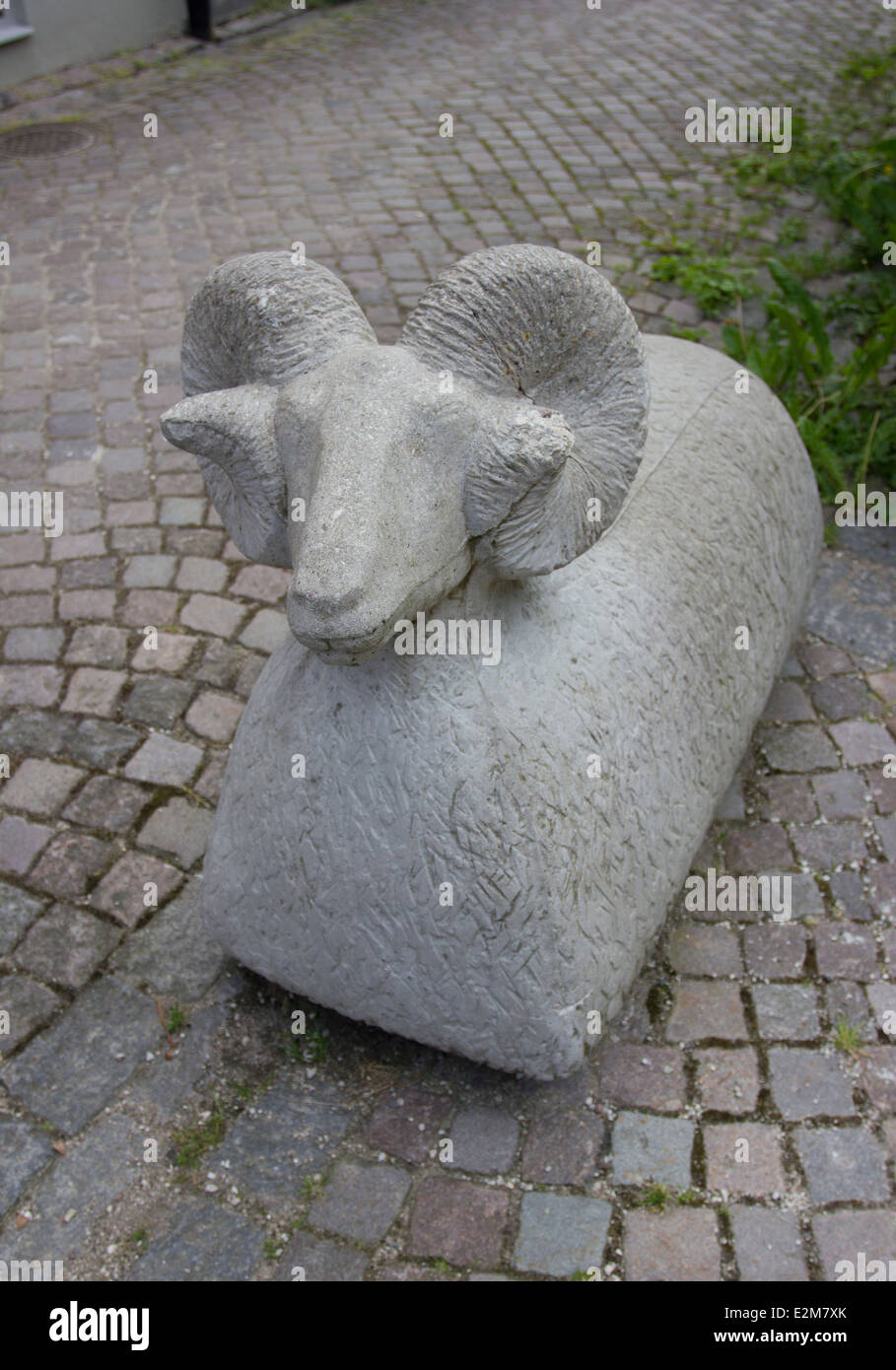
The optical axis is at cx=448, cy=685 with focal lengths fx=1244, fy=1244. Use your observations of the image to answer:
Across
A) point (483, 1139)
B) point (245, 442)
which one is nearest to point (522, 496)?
point (245, 442)

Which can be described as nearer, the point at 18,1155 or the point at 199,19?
the point at 18,1155

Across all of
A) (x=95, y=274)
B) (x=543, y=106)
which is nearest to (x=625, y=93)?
(x=543, y=106)

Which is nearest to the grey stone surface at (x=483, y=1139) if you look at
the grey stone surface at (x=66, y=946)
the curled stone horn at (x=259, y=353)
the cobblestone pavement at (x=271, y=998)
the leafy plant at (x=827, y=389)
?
the cobblestone pavement at (x=271, y=998)

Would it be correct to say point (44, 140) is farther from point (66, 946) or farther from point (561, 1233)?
point (561, 1233)

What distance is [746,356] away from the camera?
202 inches

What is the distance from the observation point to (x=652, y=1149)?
112 inches

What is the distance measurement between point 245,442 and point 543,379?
0.58 metres

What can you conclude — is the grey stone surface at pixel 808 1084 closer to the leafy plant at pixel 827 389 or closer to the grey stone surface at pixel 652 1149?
the grey stone surface at pixel 652 1149

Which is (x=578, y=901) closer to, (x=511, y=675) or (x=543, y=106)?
(x=511, y=675)

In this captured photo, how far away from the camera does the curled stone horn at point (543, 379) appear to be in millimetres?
2240

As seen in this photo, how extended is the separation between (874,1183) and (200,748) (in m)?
→ 2.23

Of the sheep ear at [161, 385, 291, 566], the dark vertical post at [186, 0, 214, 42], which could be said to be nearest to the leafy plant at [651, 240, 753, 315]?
the sheep ear at [161, 385, 291, 566]

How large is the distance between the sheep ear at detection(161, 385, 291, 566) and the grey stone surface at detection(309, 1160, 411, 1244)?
4.61ft

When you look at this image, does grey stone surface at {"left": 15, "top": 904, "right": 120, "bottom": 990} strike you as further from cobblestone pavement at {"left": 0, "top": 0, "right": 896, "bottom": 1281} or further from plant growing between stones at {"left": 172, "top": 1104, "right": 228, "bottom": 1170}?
plant growing between stones at {"left": 172, "top": 1104, "right": 228, "bottom": 1170}
